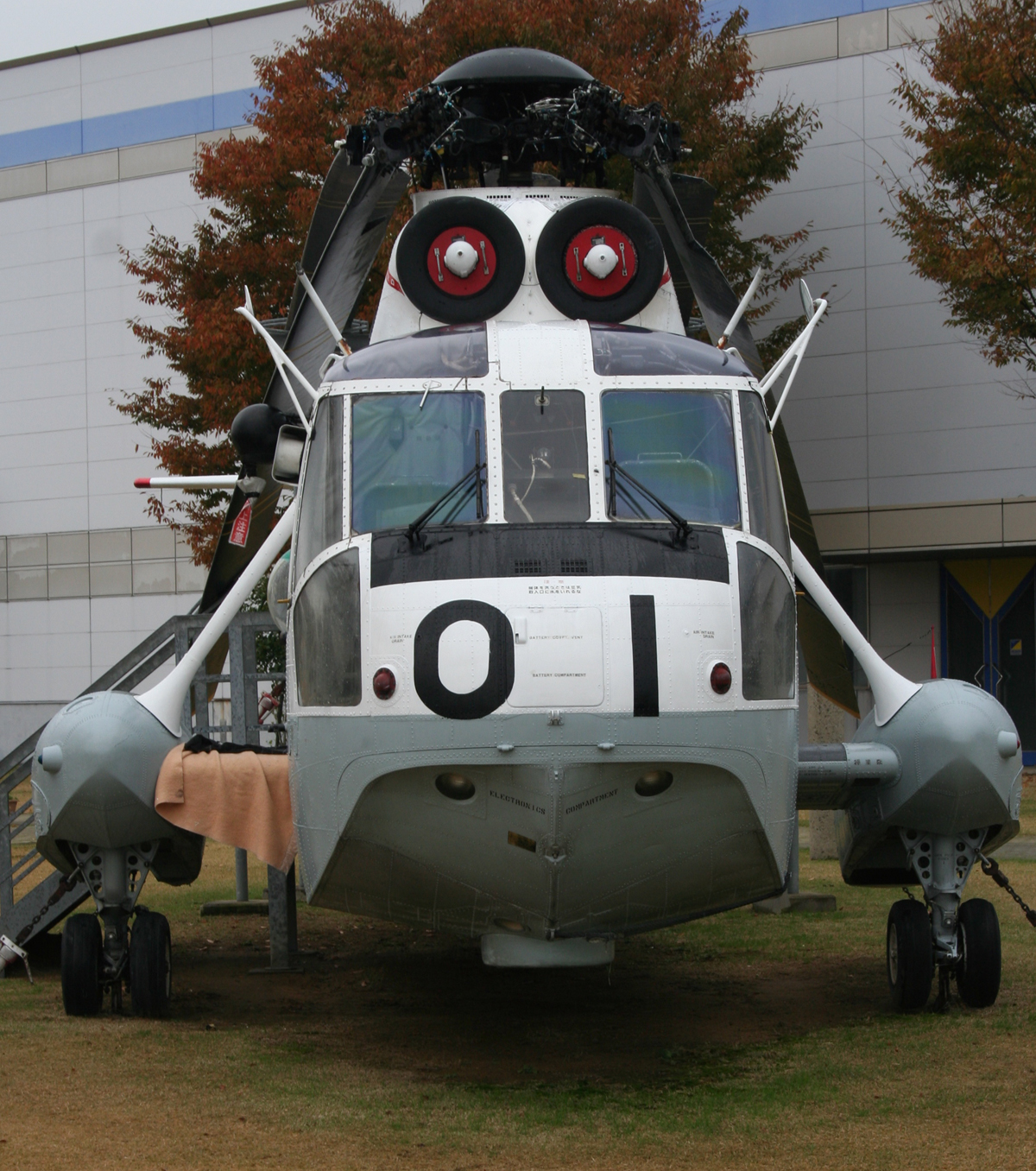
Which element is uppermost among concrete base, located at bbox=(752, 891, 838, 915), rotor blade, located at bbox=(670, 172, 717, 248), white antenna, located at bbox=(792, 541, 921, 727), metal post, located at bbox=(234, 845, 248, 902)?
rotor blade, located at bbox=(670, 172, 717, 248)

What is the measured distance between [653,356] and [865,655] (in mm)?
2691

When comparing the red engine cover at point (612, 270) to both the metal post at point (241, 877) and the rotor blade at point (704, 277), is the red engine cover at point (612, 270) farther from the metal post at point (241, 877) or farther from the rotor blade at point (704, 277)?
the metal post at point (241, 877)

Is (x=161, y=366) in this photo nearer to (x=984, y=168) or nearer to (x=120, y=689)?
(x=984, y=168)

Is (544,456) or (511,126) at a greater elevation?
(511,126)

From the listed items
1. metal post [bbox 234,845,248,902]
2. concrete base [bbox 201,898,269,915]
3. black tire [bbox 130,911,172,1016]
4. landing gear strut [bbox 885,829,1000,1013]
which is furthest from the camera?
concrete base [bbox 201,898,269,915]

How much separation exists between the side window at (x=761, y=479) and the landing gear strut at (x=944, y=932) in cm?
227

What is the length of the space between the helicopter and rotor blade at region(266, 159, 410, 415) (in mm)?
30

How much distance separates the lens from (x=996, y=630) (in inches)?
1116

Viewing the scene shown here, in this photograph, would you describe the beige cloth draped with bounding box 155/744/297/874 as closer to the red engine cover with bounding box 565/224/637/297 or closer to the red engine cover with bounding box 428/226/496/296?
the red engine cover with bounding box 428/226/496/296

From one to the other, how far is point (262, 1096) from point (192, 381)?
643 inches

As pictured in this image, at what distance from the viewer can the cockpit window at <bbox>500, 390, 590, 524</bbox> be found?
292 inches

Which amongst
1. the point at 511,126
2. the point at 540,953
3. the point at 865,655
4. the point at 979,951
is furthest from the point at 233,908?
the point at 540,953

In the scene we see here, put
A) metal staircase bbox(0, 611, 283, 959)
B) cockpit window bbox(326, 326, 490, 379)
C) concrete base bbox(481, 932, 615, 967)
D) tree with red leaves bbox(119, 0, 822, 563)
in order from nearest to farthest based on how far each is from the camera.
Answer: concrete base bbox(481, 932, 615, 967), cockpit window bbox(326, 326, 490, 379), metal staircase bbox(0, 611, 283, 959), tree with red leaves bbox(119, 0, 822, 563)

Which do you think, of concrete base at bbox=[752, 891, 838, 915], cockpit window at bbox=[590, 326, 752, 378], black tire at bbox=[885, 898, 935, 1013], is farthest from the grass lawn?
cockpit window at bbox=[590, 326, 752, 378]
